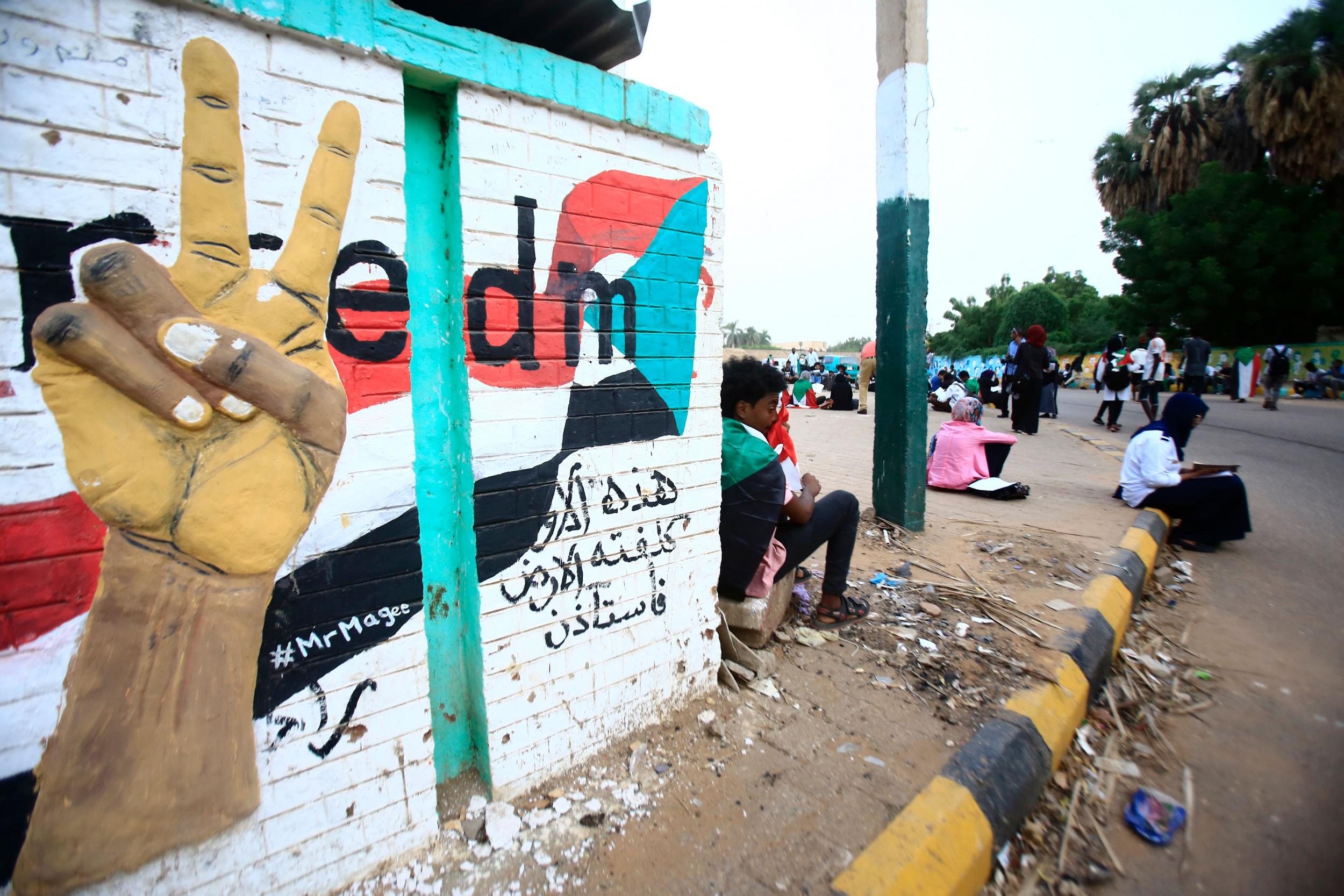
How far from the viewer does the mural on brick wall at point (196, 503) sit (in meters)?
1.42

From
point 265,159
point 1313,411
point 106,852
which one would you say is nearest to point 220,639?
point 106,852

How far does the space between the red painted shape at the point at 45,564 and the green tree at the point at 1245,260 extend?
1198 inches

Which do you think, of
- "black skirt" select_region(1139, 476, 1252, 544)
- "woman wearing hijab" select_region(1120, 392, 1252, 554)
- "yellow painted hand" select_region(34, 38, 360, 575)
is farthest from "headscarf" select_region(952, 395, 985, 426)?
"yellow painted hand" select_region(34, 38, 360, 575)

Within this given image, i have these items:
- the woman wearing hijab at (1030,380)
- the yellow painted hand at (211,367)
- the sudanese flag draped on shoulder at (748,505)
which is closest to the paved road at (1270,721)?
the sudanese flag draped on shoulder at (748,505)

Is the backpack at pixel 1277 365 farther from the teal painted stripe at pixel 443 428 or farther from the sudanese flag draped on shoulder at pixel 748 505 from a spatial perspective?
the teal painted stripe at pixel 443 428

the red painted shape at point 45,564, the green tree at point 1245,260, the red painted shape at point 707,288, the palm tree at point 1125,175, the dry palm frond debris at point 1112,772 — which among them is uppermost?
the palm tree at point 1125,175

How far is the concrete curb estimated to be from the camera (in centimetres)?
186

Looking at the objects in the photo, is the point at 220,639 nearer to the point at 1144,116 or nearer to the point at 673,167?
the point at 673,167

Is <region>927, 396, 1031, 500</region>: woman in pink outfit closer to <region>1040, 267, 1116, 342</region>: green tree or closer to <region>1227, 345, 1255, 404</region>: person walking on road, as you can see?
<region>1227, 345, 1255, 404</region>: person walking on road

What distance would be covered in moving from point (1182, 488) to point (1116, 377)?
745cm

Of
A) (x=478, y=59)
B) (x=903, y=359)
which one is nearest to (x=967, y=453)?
(x=903, y=359)

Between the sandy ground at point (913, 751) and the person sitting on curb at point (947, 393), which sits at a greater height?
the person sitting on curb at point (947, 393)

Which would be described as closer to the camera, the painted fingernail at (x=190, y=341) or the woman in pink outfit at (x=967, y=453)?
the painted fingernail at (x=190, y=341)

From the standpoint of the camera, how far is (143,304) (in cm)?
149
